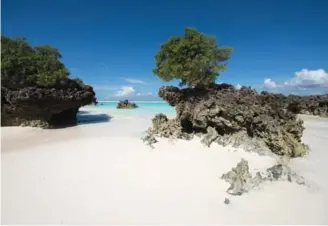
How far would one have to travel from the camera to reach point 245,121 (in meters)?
9.21

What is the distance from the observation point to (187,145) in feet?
31.2

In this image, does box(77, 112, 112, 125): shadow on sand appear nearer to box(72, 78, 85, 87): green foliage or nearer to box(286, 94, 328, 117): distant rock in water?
box(72, 78, 85, 87): green foliage

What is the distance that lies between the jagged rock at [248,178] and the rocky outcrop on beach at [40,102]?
430 inches

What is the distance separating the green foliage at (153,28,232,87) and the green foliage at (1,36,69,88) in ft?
20.1

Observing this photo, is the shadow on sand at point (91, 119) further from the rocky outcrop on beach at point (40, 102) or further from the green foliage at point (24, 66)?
the green foliage at point (24, 66)

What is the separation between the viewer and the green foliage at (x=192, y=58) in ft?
39.1

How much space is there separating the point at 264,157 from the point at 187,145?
2.91 m

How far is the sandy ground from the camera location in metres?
4.50

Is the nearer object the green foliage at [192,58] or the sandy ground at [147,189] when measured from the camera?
the sandy ground at [147,189]

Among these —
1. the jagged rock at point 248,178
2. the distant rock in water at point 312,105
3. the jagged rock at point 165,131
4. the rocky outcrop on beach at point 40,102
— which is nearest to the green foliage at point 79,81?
the rocky outcrop on beach at point 40,102

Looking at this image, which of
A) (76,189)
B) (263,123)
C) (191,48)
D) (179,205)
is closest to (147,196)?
(179,205)

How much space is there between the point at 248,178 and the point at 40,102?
11.6 meters

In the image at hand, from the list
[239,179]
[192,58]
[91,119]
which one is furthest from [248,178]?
[91,119]

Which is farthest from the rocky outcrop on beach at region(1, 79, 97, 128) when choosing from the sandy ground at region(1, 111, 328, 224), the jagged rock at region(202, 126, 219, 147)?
the jagged rock at region(202, 126, 219, 147)
